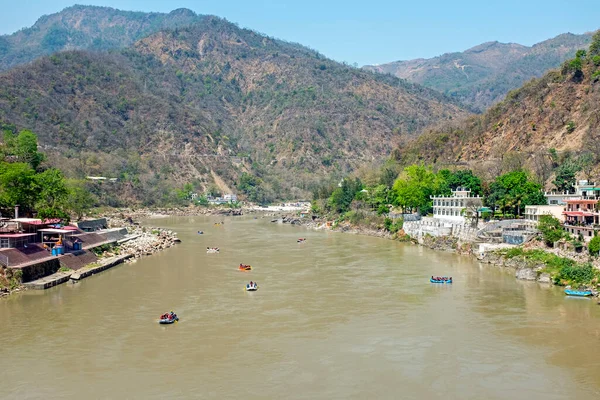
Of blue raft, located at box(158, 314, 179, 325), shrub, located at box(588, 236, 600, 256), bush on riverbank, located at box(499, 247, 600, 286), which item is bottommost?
blue raft, located at box(158, 314, 179, 325)

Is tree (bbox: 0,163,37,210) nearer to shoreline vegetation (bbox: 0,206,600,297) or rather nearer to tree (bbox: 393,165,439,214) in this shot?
shoreline vegetation (bbox: 0,206,600,297)

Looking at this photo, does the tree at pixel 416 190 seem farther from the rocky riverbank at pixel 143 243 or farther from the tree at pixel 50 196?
the tree at pixel 50 196

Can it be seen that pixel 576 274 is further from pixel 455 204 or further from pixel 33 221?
pixel 33 221

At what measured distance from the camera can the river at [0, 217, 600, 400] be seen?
68.3ft

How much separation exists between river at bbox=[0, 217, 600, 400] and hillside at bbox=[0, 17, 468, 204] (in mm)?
70479

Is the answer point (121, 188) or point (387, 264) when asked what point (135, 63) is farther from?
point (387, 264)

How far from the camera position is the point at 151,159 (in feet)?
431

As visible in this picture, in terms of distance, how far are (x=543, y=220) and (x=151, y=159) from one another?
335 ft

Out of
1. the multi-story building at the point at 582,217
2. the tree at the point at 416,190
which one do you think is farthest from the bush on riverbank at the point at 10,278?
the tree at the point at 416,190

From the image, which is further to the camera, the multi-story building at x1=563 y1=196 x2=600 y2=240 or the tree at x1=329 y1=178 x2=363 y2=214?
the tree at x1=329 y1=178 x2=363 y2=214

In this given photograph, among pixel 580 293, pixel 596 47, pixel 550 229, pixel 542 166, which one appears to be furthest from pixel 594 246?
pixel 596 47

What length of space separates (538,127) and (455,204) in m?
27.9

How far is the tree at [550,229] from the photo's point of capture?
134ft

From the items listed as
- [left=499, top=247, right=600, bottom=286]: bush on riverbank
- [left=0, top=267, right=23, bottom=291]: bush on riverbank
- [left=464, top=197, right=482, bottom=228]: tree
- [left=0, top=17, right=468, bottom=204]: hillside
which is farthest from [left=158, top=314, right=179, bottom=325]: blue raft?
[left=0, top=17, right=468, bottom=204]: hillside
